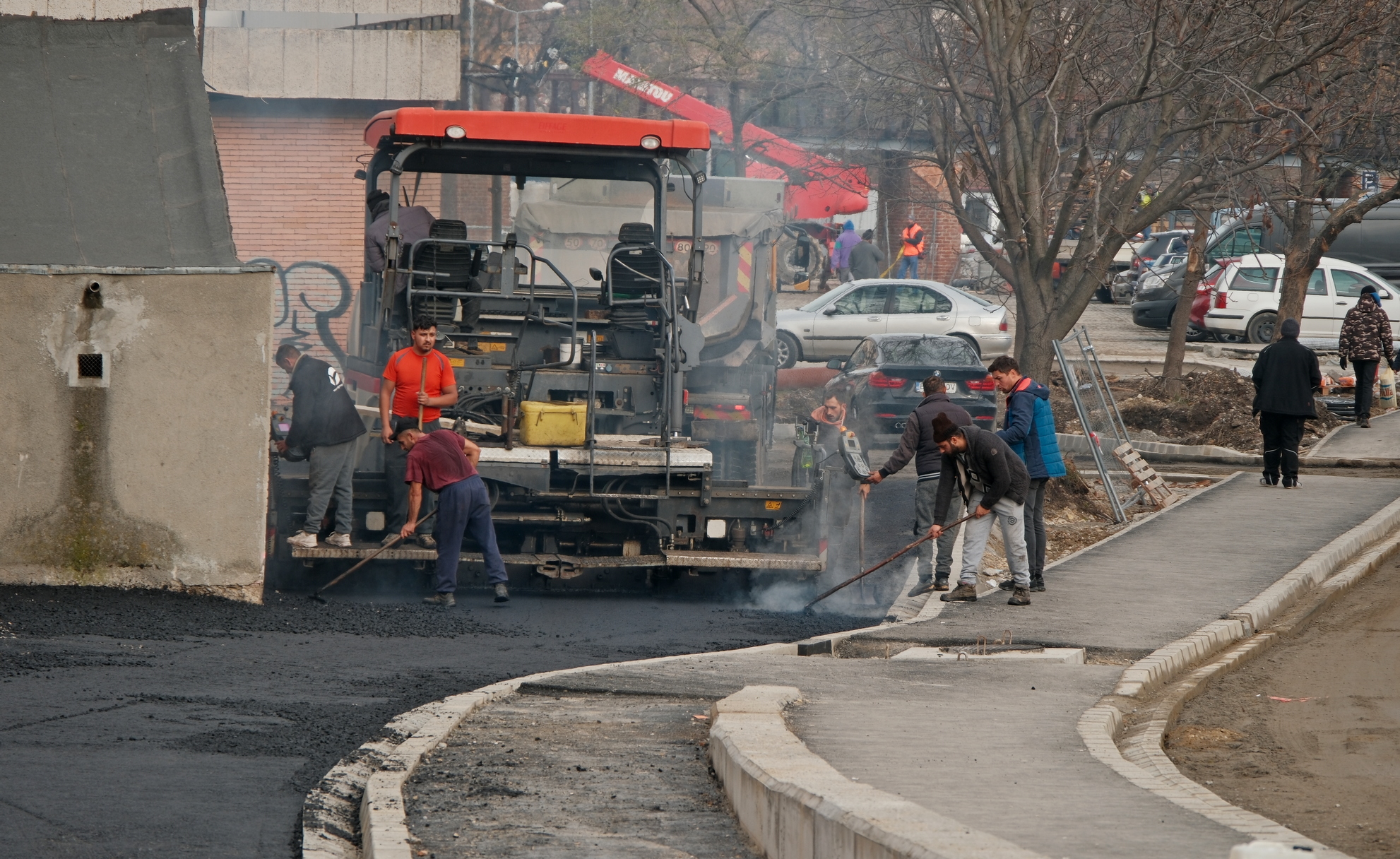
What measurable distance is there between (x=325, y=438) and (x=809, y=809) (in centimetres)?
653

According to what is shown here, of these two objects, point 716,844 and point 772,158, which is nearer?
point 716,844

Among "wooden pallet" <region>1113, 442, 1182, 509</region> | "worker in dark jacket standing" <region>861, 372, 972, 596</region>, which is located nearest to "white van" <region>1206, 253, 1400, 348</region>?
"wooden pallet" <region>1113, 442, 1182, 509</region>

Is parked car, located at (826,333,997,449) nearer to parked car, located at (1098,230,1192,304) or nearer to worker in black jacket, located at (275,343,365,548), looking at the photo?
worker in black jacket, located at (275,343,365,548)

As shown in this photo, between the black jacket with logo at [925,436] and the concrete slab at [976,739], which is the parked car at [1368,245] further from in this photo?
the concrete slab at [976,739]

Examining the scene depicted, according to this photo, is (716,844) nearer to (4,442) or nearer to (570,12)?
(4,442)

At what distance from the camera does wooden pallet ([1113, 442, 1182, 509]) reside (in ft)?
50.4

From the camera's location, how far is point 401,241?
11336mm

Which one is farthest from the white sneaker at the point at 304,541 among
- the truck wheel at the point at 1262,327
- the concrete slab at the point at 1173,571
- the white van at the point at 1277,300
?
the truck wheel at the point at 1262,327

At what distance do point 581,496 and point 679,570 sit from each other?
94cm

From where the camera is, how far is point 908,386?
58.4ft

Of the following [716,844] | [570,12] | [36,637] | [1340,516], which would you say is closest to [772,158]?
[570,12]

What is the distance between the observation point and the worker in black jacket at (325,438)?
10.6m

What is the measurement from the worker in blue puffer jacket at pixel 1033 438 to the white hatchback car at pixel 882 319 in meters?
12.1

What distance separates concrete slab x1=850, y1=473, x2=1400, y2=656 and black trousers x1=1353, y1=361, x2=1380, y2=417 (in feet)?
10.9
